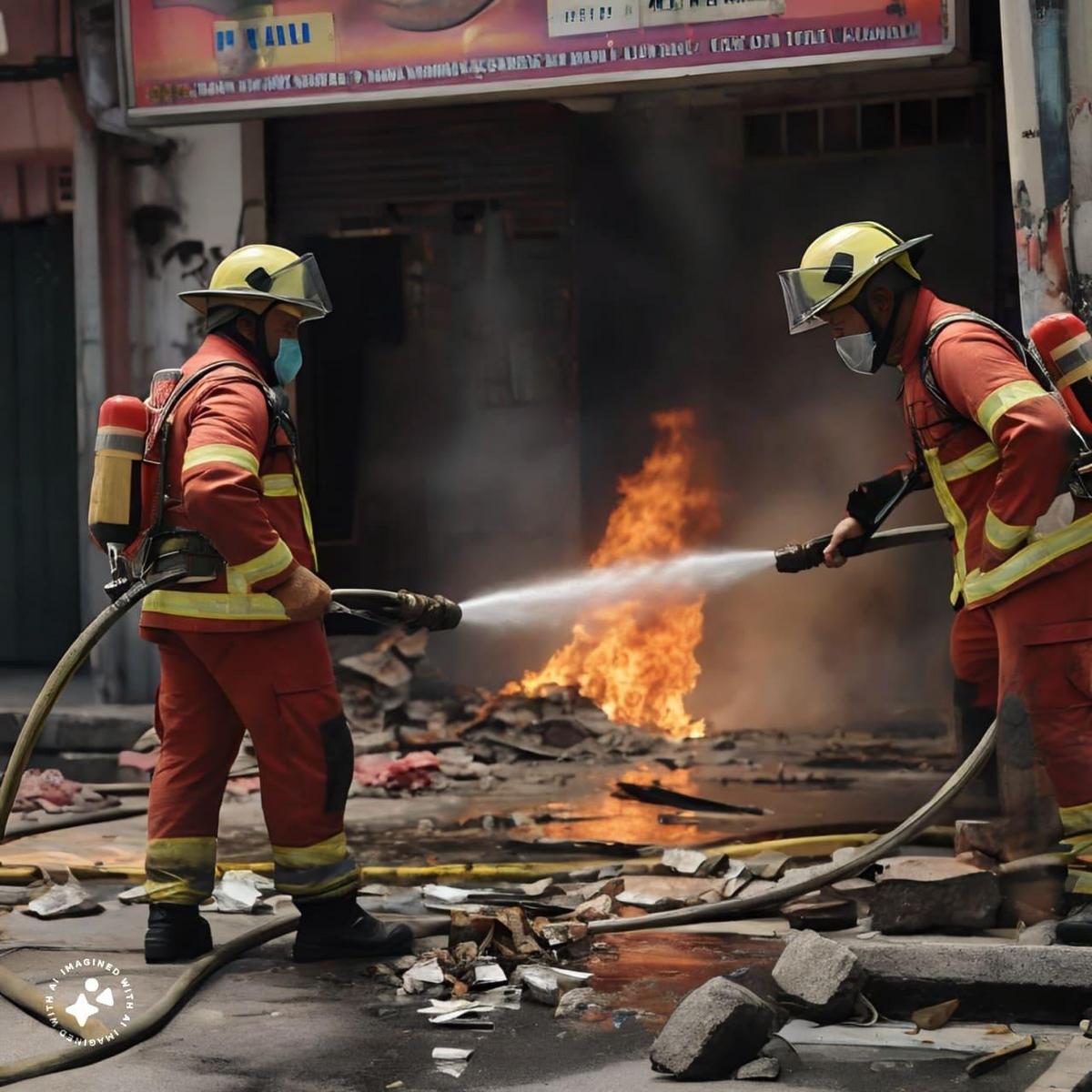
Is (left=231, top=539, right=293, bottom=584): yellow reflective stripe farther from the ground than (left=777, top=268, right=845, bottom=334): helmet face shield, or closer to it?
closer to it

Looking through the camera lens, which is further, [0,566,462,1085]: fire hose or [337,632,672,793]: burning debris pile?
[337,632,672,793]: burning debris pile

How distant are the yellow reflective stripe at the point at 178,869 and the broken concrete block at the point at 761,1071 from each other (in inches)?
75.9

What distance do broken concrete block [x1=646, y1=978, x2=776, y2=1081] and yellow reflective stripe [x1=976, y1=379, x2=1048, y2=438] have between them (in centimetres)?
169

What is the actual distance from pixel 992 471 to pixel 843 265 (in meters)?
0.76

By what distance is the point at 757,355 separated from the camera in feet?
33.7

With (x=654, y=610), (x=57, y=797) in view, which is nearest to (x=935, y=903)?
(x=57, y=797)

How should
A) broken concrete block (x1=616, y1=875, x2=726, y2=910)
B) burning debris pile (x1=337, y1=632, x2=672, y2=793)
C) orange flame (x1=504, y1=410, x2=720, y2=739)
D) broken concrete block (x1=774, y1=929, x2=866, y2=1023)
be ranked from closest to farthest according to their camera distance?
broken concrete block (x1=774, y1=929, x2=866, y2=1023) → broken concrete block (x1=616, y1=875, x2=726, y2=910) → burning debris pile (x1=337, y1=632, x2=672, y2=793) → orange flame (x1=504, y1=410, x2=720, y2=739)

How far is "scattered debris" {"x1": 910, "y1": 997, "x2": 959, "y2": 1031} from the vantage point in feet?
15.1

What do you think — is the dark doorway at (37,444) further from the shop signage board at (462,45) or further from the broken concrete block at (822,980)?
the broken concrete block at (822,980)

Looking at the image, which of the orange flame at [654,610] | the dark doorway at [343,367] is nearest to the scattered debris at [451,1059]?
the orange flame at [654,610]

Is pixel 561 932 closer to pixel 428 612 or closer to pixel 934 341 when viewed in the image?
pixel 428 612

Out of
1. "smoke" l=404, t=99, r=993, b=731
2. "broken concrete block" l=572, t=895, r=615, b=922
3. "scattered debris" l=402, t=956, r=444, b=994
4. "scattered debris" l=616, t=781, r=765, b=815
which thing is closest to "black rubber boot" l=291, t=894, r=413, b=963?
"scattered debris" l=402, t=956, r=444, b=994

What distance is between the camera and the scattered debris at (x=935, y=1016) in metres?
4.61

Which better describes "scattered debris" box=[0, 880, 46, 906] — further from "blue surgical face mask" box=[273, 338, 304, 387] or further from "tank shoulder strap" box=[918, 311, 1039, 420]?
"tank shoulder strap" box=[918, 311, 1039, 420]
